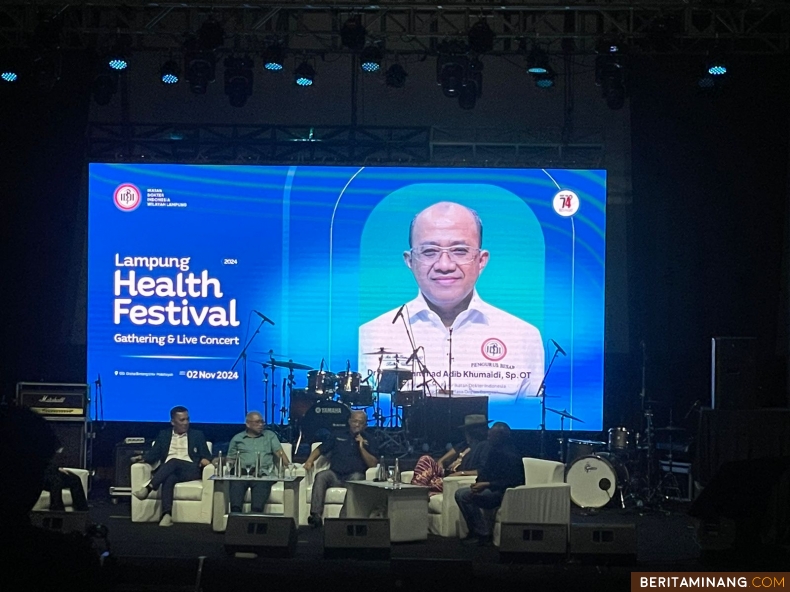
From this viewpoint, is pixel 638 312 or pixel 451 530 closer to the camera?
pixel 451 530

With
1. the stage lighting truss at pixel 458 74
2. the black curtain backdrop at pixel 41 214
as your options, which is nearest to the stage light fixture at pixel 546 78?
the stage lighting truss at pixel 458 74

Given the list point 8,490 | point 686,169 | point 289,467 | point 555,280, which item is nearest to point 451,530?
point 289,467

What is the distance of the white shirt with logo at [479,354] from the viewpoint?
11.3m

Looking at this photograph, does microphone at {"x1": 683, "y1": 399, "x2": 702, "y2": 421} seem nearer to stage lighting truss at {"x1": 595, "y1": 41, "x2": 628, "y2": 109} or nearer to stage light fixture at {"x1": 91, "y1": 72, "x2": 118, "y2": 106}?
stage lighting truss at {"x1": 595, "y1": 41, "x2": 628, "y2": 109}

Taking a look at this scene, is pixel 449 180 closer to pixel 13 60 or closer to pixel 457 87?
pixel 457 87

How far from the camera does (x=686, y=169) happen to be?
11789 millimetres

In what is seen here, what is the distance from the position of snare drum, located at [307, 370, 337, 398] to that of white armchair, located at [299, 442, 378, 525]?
0.85 m

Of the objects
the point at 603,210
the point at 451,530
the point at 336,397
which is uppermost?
the point at 603,210

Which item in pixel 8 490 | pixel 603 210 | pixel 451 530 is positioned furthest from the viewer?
pixel 603 210

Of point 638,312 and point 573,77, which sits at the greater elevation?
point 573,77

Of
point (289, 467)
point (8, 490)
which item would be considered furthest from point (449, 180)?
point (8, 490)

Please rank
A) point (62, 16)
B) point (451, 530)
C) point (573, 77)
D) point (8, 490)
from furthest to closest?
point (573, 77)
point (62, 16)
point (451, 530)
point (8, 490)

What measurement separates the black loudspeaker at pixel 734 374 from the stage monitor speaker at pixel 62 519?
17.6 feet

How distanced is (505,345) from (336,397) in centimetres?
183
